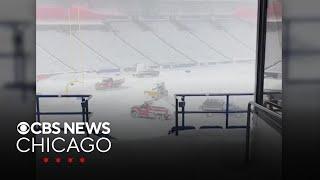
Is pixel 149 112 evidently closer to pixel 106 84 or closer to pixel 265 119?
pixel 106 84

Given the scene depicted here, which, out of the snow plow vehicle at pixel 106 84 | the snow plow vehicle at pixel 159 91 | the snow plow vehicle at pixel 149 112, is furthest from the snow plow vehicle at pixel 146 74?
the snow plow vehicle at pixel 149 112

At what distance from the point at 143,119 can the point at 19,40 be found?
330 centimetres

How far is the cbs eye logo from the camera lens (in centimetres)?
94

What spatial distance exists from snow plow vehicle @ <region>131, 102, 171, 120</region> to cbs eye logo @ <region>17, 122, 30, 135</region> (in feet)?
10.2

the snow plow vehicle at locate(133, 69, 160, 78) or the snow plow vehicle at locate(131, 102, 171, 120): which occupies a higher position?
the snow plow vehicle at locate(133, 69, 160, 78)

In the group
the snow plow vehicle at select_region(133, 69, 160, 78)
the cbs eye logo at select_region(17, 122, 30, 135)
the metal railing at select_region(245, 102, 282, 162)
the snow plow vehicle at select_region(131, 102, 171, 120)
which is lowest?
the snow plow vehicle at select_region(131, 102, 171, 120)

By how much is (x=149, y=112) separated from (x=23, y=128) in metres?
3.42

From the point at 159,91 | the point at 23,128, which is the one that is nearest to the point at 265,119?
the point at 23,128

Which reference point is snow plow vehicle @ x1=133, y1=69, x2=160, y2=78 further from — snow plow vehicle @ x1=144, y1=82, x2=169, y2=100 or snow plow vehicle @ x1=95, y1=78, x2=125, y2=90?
snow plow vehicle @ x1=95, y1=78, x2=125, y2=90

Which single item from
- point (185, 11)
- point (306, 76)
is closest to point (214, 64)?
point (185, 11)

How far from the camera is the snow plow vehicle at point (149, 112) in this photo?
4.14 meters

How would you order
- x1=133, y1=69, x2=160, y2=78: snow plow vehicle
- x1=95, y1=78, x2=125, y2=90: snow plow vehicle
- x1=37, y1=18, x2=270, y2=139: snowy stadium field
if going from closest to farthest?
1. x1=37, y1=18, x2=270, y2=139: snowy stadium field
2. x1=95, y1=78, x2=125, y2=90: snow plow vehicle
3. x1=133, y1=69, x2=160, y2=78: snow plow vehicle

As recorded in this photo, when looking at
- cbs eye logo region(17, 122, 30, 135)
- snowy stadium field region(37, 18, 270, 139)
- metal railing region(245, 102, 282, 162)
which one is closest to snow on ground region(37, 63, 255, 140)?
snowy stadium field region(37, 18, 270, 139)

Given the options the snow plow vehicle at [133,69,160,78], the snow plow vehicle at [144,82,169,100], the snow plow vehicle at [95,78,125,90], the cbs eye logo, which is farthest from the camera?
the snow plow vehicle at [144,82,169,100]
